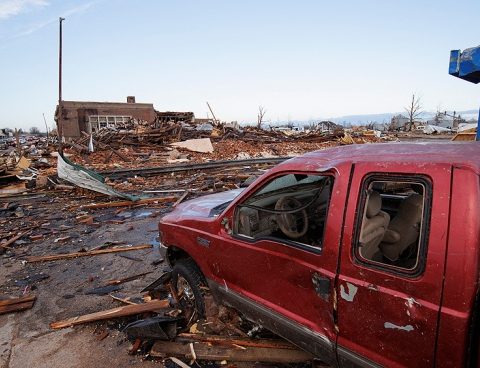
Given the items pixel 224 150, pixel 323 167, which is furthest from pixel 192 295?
pixel 224 150

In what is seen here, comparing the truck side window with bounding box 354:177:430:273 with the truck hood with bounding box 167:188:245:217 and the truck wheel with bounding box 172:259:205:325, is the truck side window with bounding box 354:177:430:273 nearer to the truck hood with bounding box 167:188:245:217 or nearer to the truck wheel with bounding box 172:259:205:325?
the truck hood with bounding box 167:188:245:217

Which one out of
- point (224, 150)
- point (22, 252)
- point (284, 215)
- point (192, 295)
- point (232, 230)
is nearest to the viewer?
point (284, 215)

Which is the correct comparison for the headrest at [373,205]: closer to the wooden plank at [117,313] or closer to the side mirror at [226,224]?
the side mirror at [226,224]

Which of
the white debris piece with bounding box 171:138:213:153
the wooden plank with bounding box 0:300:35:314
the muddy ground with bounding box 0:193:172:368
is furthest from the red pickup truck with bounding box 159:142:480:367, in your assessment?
the white debris piece with bounding box 171:138:213:153

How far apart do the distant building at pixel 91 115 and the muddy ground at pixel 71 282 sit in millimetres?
28025

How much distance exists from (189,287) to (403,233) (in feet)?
7.82

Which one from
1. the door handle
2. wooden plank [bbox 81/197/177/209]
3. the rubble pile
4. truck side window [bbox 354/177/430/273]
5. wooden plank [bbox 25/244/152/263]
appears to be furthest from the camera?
wooden plank [bbox 81/197/177/209]

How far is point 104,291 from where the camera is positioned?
4793mm

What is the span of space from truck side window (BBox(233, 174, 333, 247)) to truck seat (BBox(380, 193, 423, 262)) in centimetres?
53

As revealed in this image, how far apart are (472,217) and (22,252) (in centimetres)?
737

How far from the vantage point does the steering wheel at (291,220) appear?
2.80 meters

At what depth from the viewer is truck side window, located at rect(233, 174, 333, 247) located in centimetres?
285

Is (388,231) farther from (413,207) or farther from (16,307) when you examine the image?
(16,307)

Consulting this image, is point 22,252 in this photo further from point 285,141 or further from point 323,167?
point 285,141
